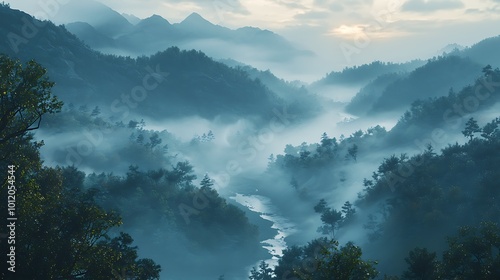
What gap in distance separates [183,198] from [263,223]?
49355 mm

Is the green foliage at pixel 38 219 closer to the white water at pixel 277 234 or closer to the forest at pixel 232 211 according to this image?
the forest at pixel 232 211

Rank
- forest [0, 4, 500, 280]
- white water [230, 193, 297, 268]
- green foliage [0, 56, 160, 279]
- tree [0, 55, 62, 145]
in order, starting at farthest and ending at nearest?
1. white water [230, 193, 297, 268]
2. forest [0, 4, 500, 280]
3. tree [0, 55, 62, 145]
4. green foliage [0, 56, 160, 279]

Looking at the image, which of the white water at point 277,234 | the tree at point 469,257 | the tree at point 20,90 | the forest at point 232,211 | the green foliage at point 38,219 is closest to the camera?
the green foliage at point 38,219

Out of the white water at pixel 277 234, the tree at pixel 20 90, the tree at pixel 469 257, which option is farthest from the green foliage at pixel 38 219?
the white water at pixel 277 234

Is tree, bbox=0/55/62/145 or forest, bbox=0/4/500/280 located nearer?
tree, bbox=0/55/62/145

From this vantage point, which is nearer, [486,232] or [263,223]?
[486,232]

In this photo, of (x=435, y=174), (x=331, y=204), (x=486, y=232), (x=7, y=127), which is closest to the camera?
(x=7, y=127)

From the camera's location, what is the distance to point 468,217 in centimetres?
9975

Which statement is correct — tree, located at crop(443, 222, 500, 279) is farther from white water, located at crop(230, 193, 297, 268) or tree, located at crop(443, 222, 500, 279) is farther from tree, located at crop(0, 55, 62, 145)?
white water, located at crop(230, 193, 297, 268)

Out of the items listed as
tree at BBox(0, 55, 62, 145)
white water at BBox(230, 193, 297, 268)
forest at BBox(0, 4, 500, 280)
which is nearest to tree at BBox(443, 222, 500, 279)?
forest at BBox(0, 4, 500, 280)

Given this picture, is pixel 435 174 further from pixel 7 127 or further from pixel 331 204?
pixel 7 127

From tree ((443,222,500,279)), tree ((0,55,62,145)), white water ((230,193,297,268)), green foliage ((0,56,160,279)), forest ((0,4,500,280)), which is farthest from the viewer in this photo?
white water ((230,193,297,268))

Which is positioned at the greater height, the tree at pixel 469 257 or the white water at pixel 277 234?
the white water at pixel 277 234

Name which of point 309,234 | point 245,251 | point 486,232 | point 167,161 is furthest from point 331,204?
A: point 486,232
